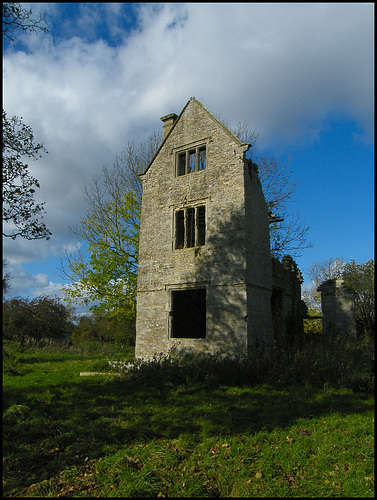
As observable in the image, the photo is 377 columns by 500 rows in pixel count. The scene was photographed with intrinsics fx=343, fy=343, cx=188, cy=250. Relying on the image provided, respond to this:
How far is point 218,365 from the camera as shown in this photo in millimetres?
11156

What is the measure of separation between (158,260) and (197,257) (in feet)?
6.65

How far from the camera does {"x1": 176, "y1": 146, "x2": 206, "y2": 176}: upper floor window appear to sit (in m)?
15.2

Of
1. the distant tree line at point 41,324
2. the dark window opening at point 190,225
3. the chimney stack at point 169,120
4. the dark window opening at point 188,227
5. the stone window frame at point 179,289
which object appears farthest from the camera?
→ the distant tree line at point 41,324

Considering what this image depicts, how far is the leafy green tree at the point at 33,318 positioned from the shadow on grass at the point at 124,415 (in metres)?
15.7

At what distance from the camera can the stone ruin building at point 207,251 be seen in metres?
12.9

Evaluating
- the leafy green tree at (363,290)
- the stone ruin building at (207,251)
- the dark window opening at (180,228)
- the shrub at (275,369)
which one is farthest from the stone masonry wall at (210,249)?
the leafy green tree at (363,290)

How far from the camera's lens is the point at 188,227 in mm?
15461

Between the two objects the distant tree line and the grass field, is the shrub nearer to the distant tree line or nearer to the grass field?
the grass field

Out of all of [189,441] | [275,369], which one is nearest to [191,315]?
[275,369]

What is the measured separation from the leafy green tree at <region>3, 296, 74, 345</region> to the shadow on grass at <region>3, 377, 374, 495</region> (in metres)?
15.7

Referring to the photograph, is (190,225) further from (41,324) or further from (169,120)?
(41,324)

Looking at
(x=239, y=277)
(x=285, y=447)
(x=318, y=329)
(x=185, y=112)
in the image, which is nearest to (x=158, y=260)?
(x=239, y=277)

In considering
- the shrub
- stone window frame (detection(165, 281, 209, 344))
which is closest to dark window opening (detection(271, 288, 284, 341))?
the shrub

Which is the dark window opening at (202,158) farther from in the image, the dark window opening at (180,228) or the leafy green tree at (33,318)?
the leafy green tree at (33,318)
